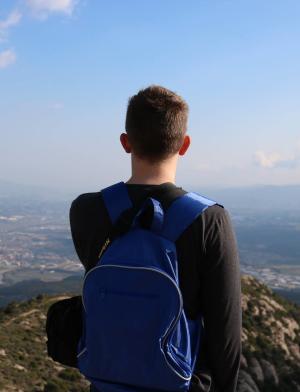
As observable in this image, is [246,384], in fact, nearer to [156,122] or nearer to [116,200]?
[116,200]

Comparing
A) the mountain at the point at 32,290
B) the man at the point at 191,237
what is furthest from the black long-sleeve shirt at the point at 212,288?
the mountain at the point at 32,290

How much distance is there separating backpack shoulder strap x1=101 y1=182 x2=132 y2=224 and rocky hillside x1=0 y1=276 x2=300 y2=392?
13596mm

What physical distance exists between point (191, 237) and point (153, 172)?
559 millimetres

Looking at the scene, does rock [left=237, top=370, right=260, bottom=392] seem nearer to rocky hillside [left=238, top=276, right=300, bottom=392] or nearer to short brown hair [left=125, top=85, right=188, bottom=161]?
rocky hillside [left=238, top=276, right=300, bottom=392]

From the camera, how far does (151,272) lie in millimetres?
2699

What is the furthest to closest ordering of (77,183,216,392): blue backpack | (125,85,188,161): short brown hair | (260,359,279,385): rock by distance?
1. (260,359,279,385): rock
2. (125,85,188,161): short brown hair
3. (77,183,216,392): blue backpack

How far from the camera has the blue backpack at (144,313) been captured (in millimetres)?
2674

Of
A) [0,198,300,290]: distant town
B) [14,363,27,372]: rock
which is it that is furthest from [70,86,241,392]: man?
[0,198,300,290]: distant town

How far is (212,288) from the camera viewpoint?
9.12ft

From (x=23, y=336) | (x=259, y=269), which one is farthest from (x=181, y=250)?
(x=259, y=269)

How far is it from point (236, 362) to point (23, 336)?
22169 mm

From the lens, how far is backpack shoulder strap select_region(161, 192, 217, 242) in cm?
273

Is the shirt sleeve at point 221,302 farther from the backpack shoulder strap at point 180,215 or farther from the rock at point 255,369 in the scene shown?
the rock at point 255,369

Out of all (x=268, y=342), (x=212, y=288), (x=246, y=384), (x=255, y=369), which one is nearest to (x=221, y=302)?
(x=212, y=288)
